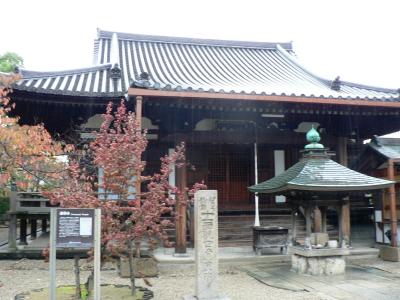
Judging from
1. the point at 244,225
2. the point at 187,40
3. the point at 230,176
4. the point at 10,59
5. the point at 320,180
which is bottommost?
the point at 244,225

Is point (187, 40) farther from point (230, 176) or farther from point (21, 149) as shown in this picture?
point (21, 149)

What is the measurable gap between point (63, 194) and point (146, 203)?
131 cm

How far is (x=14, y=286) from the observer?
8219 mm

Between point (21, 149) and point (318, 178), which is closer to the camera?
point (21, 149)

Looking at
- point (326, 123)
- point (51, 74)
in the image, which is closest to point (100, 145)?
point (51, 74)

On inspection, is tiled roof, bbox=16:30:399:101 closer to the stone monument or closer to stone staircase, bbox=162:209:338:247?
the stone monument

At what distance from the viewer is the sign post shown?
5855 mm

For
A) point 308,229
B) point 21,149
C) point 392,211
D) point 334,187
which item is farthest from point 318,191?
point 21,149

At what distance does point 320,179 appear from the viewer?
29.5 feet

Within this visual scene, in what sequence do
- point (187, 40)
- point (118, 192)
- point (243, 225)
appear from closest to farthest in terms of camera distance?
point (118, 192) < point (243, 225) < point (187, 40)

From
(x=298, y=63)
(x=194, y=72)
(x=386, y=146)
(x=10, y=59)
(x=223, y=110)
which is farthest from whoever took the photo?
(x=10, y=59)

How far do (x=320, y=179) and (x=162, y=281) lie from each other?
3831 millimetres

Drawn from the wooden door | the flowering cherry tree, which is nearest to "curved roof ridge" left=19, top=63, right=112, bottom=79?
the wooden door

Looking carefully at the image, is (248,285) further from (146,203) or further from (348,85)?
(348,85)
